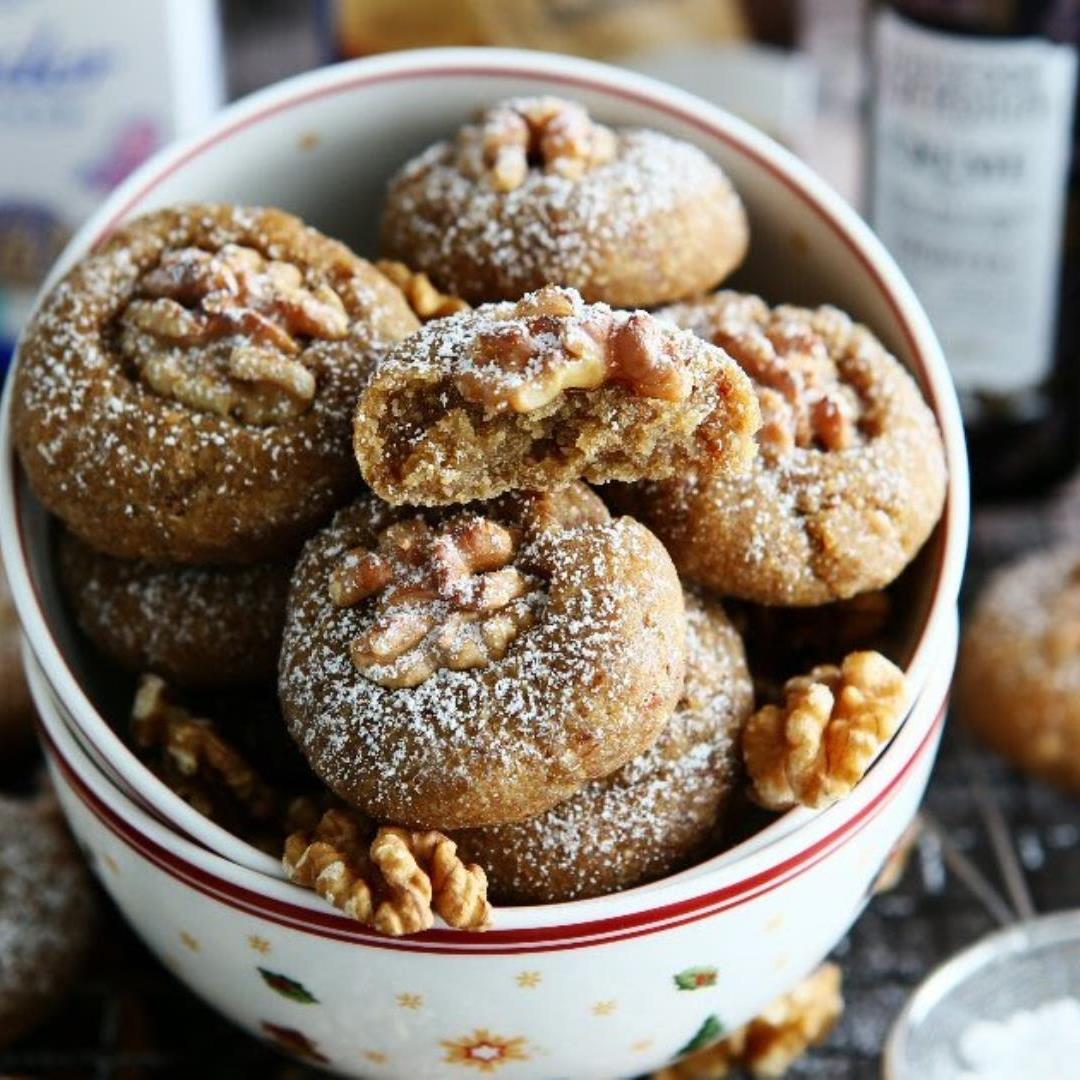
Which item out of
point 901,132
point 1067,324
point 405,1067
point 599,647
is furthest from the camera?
point 1067,324

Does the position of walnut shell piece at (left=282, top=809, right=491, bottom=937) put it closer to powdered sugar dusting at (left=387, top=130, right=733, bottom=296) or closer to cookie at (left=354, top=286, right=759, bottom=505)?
cookie at (left=354, top=286, right=759, bottom=505)

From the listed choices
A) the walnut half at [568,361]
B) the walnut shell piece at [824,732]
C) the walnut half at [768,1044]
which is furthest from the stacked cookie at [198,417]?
the walnut half at [768,1044]

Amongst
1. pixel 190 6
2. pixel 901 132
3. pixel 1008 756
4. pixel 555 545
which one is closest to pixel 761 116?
pixel 901 132

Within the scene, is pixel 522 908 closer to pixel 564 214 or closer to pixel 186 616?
pixel 186 616

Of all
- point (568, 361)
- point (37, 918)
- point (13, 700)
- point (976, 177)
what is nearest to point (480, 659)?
point (568, 361)

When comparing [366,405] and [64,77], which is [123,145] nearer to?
[64,77]

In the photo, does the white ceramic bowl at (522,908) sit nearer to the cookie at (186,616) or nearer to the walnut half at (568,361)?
the cookie at (186,616)
